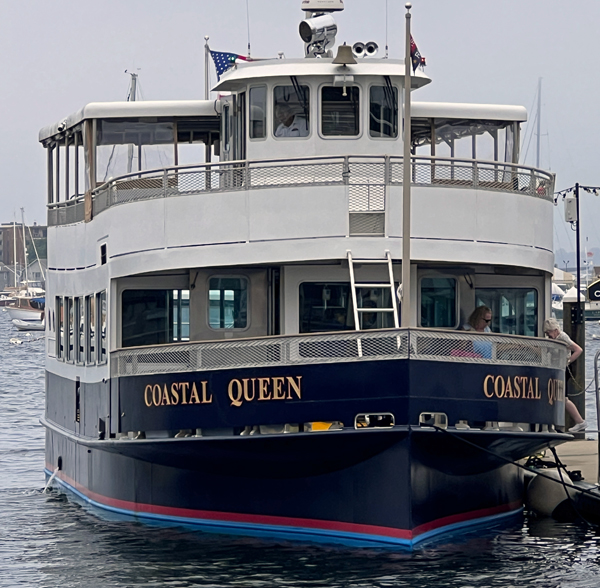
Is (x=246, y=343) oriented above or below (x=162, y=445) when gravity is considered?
above

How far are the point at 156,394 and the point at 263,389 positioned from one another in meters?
1.77

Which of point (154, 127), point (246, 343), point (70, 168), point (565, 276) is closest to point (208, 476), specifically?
point (246, 343)

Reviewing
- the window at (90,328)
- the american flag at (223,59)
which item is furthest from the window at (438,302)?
the american flag at (223,59)

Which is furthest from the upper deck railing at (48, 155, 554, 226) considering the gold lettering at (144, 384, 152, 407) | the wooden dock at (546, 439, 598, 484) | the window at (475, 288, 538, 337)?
the wooden dock at (546, 439, 598, 484)

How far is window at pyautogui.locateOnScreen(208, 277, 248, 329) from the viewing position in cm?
1802

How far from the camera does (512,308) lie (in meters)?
18.8

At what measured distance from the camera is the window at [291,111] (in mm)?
17828

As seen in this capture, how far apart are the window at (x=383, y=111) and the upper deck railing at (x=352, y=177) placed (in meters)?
0.51

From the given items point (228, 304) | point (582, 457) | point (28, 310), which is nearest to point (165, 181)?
point (228, 304)

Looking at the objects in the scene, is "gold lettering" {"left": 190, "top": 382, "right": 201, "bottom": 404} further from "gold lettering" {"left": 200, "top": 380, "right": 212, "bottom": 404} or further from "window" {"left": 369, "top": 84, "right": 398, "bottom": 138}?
"window" {"left": 369, "top": 84, "right": 398, "bottom": 138}

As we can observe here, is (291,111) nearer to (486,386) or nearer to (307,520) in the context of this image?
(486,386)

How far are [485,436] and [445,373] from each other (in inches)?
40.8

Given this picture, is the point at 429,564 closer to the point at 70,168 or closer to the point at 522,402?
the point at 522,402

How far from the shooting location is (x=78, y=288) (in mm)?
20688
